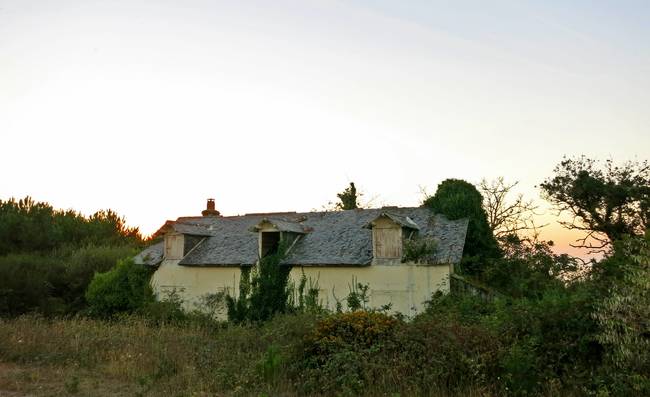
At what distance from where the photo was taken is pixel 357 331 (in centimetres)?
1249

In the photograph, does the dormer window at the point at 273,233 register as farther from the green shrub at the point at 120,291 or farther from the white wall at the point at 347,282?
the green shrub at the point at 120,291

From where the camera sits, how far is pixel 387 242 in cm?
2317

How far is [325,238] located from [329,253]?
1.75 m

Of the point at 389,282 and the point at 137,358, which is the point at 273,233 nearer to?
the point at 389,282

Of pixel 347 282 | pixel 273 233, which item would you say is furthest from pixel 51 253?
pixel 347 282

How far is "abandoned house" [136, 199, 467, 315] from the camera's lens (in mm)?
22359

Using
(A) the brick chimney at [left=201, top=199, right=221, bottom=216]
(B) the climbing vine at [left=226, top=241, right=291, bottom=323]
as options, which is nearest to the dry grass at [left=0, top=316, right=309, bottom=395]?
(B) the climbing vine at [left=226, top=241, right=291, bottom=323]

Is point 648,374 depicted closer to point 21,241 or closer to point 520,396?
point 520,396

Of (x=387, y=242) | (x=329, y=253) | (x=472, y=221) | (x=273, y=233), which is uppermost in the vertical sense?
(x=472, y=221)

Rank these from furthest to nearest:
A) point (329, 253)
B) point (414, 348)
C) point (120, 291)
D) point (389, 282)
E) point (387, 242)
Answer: point (120, 291)
point (329, 253)
point (387, 242)
point (389, 282)
point (414, 348)

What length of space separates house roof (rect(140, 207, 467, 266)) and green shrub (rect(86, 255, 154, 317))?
2.33 meters

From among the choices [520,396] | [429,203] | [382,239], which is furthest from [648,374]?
[429,203]

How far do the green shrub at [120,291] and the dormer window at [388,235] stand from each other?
11.6 meters

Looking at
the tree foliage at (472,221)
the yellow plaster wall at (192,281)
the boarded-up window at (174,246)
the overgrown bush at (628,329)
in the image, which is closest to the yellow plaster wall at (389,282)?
the tree foliage at (472,221)
